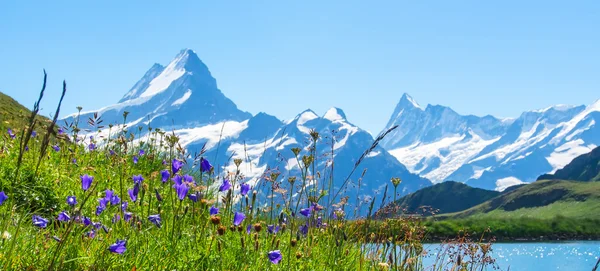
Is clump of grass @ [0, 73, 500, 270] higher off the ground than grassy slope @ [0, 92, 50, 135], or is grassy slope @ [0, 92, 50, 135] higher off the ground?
grassy slope @ [0, 92, 50, 135]

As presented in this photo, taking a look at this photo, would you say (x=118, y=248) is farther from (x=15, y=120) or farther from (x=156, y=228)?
(x=15, y=120)

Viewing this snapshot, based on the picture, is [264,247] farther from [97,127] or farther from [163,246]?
[97,127]

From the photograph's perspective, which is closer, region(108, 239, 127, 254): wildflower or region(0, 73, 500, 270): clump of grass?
region(108, 239, 127, 254): wildflower

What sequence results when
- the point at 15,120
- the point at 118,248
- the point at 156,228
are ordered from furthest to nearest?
the point at 15,120, the point at 156,228, the point at 118,248

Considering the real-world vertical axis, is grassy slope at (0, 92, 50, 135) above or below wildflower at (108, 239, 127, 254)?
above

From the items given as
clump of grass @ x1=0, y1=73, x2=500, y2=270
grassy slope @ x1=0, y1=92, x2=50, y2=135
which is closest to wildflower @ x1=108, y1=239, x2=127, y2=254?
clump of grass @ x1=0, y1=73, x2=500, y2=270

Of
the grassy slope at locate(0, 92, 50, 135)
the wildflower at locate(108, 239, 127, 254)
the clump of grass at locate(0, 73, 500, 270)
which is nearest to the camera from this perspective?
the wildflower at locate(108, 239, 127, 254)

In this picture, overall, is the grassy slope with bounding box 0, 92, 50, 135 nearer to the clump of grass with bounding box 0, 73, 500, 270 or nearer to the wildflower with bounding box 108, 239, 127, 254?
the clump of grass with bounding box 0, 73, 500, 270

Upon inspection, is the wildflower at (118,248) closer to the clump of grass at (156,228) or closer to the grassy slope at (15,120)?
the clump of grass at (156,228)

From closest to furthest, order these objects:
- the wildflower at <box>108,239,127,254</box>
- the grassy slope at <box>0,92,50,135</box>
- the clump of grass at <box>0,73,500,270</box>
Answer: the wildflower at <box>108,239,127,254</box> → the clump of grass at <box>0,73,500,270</box> → the grassy slope at <box>0,92,50,135</box>

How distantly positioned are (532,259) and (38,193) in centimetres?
7280

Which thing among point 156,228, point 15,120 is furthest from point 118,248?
point 15,120

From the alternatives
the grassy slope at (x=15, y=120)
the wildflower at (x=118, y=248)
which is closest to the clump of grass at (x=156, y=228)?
the wildflower at (x=118, y=248)

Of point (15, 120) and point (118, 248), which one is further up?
point (15, 120)
